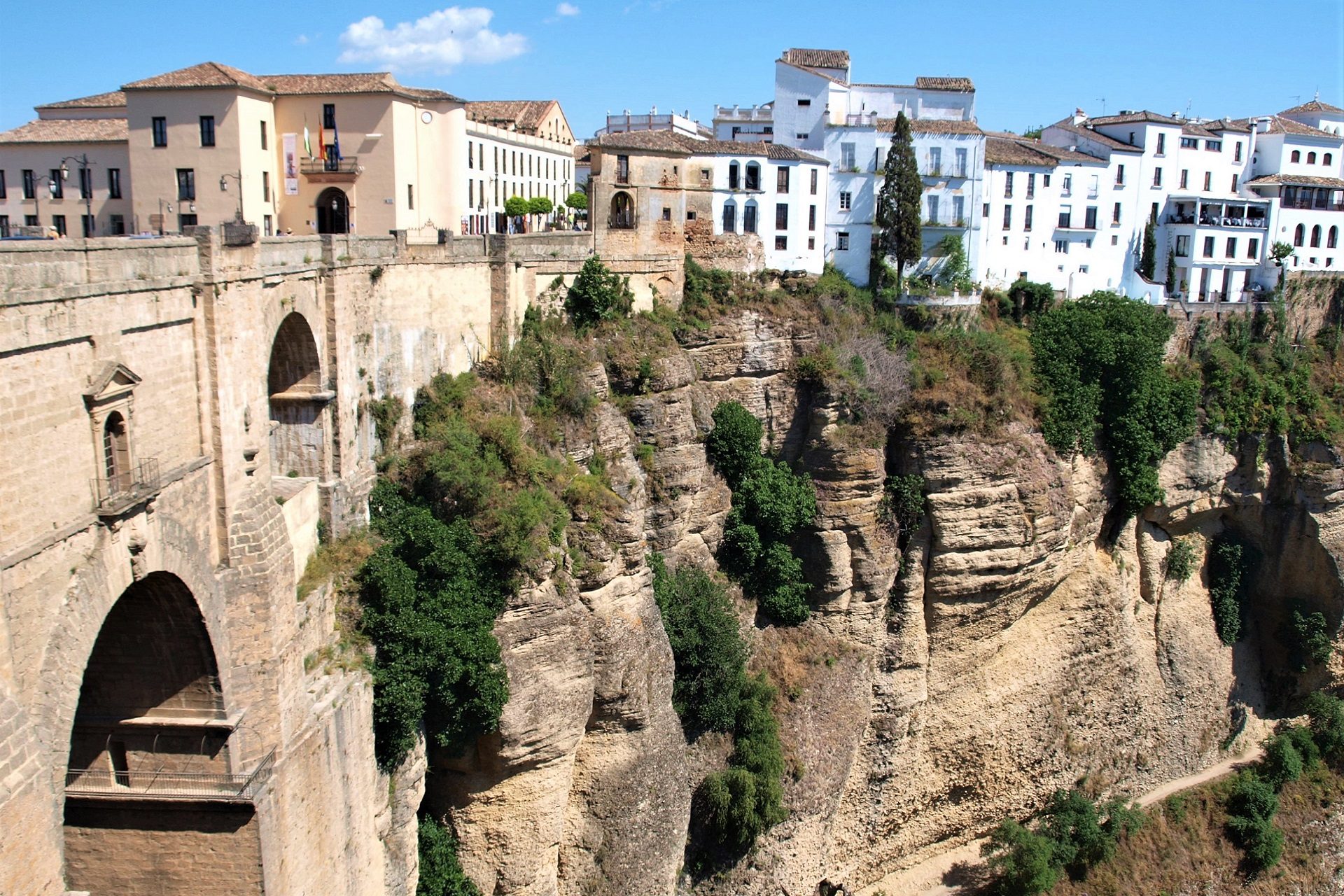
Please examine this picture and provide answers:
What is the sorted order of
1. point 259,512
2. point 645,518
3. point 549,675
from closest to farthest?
point 259,512, point 549,675, point 645,518

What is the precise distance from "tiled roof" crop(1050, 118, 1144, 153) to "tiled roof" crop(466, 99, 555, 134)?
18644 millimetres

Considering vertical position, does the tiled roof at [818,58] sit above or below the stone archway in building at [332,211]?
above

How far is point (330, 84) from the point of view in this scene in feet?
83.8

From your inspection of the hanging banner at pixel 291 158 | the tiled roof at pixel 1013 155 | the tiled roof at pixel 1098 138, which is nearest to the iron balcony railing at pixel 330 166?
the hanging banner at pixel 291 158

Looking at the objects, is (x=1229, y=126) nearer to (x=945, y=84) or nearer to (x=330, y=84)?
(x=945, y=84)

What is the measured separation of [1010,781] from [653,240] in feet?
54.2

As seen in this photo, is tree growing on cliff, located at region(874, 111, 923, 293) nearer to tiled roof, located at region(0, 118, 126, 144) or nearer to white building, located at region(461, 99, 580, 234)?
white building, located at region(461, 99, 580, 234)

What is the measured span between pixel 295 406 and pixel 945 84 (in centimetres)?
2362

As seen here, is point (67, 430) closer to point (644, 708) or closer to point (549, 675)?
point (549, 675)

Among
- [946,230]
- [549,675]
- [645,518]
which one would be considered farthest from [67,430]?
[946,230]

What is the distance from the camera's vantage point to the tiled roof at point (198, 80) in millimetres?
23672

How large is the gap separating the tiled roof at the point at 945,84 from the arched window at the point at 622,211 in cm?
1125

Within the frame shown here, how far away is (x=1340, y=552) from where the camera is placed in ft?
109

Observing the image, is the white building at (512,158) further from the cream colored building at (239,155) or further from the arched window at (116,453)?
the arched window at (116,453)
